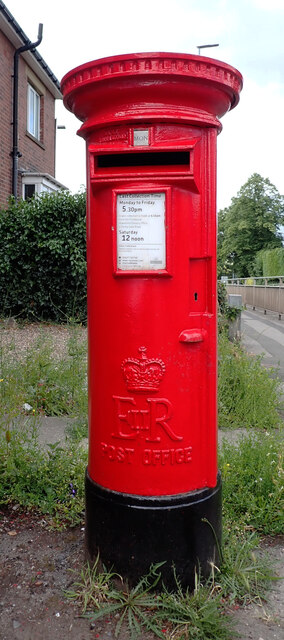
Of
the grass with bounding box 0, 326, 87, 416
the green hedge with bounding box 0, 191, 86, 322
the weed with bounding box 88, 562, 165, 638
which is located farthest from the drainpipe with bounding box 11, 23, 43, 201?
the weed with bounding box 88, 562, 165, 638

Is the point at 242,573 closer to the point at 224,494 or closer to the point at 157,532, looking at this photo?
the point at 157,532

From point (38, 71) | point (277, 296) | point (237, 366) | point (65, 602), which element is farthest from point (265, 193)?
point (65, 602)

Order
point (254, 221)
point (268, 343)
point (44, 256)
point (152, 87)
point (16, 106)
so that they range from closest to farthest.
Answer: point (152, 87) < point (44, 256) < point (268, 343) < point (16, 106) < point (254, 221)

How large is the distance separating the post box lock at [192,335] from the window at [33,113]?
13.7 metres

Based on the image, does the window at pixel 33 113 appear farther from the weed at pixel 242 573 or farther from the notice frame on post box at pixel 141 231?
the weed at pixel 242 573

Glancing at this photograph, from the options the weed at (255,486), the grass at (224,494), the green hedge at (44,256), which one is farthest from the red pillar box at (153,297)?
the green hedge at (44,256)

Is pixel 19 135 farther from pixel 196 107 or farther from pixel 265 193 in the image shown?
pixel 265 193

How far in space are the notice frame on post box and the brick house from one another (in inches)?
437

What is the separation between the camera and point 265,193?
50.4m

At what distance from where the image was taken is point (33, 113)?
579 inches

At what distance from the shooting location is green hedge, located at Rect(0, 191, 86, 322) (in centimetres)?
947

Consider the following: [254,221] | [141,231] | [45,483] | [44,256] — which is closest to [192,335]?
[141,231]

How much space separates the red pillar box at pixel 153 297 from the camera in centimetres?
206

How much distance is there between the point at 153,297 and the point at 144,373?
33 cm
